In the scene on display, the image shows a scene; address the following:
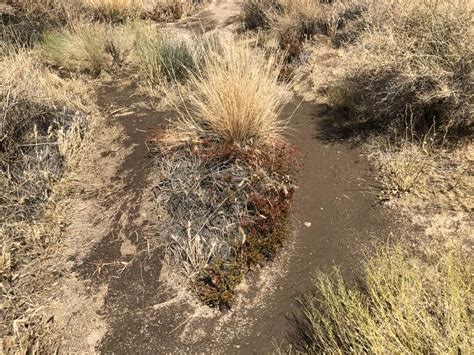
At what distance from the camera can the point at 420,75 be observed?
13.8ft

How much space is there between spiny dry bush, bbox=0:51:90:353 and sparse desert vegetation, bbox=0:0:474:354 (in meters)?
0.02

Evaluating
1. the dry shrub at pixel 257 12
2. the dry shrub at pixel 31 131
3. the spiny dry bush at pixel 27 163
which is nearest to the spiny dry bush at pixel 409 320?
the spiny dry bush at pixel 27 163

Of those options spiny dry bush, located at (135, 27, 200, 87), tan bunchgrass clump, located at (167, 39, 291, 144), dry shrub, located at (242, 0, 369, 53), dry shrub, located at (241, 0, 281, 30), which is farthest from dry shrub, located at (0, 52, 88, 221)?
dry shrub, located at (241, 0, 281, 30)

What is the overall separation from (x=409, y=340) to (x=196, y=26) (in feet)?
25.5

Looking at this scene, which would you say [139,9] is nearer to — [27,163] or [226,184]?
[27,163]

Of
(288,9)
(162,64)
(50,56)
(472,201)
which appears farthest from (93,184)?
(288,9)

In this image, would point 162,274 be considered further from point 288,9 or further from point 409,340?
point 288,9

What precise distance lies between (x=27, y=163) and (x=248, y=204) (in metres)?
2.61

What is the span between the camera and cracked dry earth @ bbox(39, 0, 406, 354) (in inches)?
117

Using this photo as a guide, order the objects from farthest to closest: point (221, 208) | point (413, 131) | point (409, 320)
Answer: point (413, 131)
point (221, 208)
point (409, 320)

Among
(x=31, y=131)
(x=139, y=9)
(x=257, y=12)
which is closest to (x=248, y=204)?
(x=31, y=131)

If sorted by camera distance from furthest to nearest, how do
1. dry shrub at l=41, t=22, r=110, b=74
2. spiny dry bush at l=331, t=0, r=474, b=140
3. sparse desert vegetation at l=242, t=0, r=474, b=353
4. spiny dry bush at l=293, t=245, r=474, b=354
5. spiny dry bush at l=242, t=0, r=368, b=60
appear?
spiny dry bush at l=242, t=0, r=368, b=60 → dry shrub at l=41, t=22, r=110, b=74 → spiny dry bush at l=331, t=0, r=474, b=140 → sparse desert vegetation at l=242, t=0, r=474, b=353 → spiny dry bush at l=293, t=245, r=474, b=354

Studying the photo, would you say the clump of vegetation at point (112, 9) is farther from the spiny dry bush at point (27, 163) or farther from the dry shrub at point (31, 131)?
the dry shrub at point (31, 131)

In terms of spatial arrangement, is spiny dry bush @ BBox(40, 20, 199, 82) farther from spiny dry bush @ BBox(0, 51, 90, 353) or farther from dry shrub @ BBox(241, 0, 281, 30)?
dry shrub @ BBox(241, 0, 281, 30)
